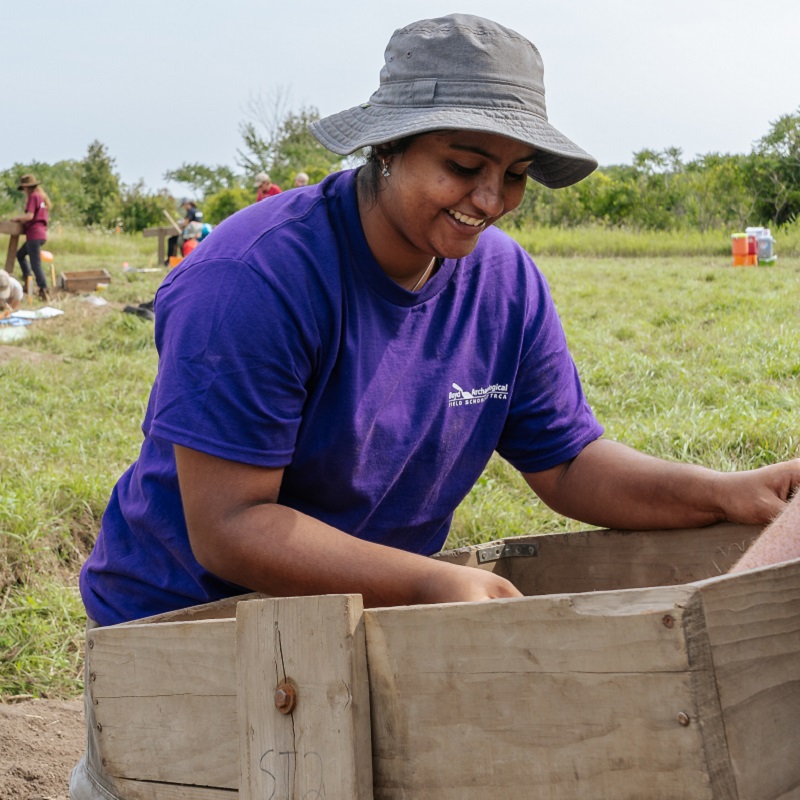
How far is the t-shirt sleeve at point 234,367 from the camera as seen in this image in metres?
1.47

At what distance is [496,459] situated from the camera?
446 cm

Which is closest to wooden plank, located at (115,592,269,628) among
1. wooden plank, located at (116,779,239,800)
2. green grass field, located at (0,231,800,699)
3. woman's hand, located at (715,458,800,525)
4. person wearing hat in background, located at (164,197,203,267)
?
wooden plank, located at (116,779,239,800)

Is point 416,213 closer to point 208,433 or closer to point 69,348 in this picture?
point 208,433

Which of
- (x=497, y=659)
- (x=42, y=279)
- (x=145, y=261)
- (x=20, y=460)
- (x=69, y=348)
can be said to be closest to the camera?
(x=497, y=659)

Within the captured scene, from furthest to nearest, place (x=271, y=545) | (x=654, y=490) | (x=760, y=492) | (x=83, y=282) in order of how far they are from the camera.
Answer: (x=83, y=282) < (x=654, y=490) < (x=760, y=492) < (x=271, y=545)

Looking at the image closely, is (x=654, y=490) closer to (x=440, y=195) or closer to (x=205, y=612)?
(x=440, y=195)

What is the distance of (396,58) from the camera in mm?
1646

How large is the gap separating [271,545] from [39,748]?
1.67m

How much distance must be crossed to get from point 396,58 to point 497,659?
0.96 m

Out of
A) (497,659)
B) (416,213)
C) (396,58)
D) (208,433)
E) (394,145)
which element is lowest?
(497,659)

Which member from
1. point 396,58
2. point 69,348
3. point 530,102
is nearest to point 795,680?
point 530,102

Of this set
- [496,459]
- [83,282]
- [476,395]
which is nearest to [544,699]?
[476,395]

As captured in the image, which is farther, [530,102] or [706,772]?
[530,102]

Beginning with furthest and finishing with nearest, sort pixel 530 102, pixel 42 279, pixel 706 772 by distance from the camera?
1. pixel 42 279
2. pixel 530 102
3. pixel 706 772
